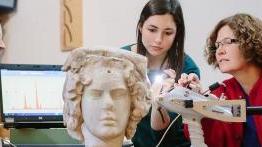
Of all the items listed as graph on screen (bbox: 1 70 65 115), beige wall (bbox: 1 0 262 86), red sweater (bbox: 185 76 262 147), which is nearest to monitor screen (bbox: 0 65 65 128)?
graph on screen (bbox: 1 70 65 115)

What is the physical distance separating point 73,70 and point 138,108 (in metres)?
0.15

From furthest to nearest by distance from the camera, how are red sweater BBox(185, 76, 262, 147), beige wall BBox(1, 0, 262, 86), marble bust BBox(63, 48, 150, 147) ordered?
1. beige wall BBox(1, 0, 262, 86)
2. red sweater BBox(185, 76, 262, 147)
3. marble bust BBox(63, 48, 150, 147)

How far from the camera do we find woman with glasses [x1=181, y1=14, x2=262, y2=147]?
3.97ft

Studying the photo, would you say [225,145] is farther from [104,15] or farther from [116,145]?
[104,15]

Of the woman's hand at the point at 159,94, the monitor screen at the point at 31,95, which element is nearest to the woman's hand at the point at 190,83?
the woman's hand at the point at 159,94

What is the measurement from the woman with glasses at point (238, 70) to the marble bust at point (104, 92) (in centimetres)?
34

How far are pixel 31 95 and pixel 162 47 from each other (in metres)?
0.42

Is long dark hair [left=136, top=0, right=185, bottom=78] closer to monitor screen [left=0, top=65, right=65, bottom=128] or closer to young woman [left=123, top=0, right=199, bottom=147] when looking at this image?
young woman [left=123, top=0, right=199, bottom=147]

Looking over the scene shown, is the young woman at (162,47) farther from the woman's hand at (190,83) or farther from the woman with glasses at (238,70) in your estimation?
the woman's hand at (190,83)

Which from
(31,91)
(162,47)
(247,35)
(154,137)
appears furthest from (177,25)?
(31,91)

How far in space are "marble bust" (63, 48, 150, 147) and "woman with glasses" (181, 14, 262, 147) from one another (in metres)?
0.34

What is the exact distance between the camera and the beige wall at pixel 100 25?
1.92 metres

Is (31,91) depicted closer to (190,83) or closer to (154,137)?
(154,137)

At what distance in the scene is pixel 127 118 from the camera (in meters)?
0.90
